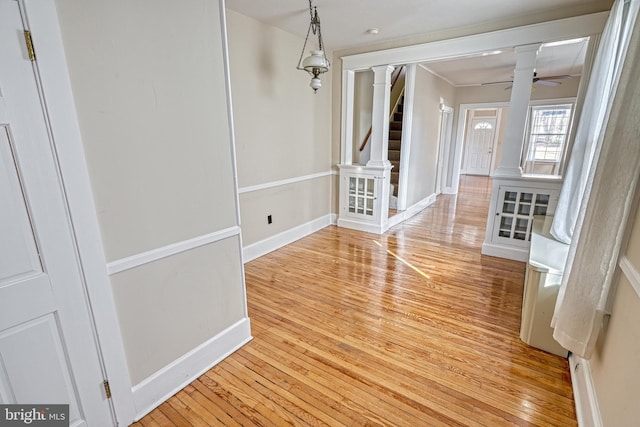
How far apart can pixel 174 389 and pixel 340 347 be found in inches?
40.8

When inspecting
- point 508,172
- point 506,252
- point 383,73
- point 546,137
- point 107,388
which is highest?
point 383,73

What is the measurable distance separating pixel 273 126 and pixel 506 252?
311cm

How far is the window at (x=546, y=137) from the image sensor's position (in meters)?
7.06

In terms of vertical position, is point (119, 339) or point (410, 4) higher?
point (410, 4)

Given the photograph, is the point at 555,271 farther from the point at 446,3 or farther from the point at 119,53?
the point at 119,53

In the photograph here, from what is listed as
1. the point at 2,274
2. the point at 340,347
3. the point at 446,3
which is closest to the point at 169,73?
the point at 2,274

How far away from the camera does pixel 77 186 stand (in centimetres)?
122

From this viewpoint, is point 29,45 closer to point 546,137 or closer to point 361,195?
point 361,195

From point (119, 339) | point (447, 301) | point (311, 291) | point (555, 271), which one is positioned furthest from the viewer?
point (311, 291)

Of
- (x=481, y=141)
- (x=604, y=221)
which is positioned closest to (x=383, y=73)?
(x=604, y=221)

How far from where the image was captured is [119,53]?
1.28 meters

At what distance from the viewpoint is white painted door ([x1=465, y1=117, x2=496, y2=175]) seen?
31.1ft

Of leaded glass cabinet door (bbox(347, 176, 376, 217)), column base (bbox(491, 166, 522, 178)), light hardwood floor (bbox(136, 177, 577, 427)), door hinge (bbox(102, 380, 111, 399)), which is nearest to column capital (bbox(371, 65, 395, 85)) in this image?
leaded glass cabinet door (bbox(347, 176, 376, 217))

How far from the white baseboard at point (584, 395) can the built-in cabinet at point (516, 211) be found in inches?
74.3
